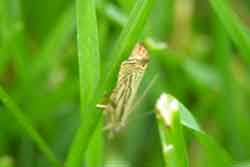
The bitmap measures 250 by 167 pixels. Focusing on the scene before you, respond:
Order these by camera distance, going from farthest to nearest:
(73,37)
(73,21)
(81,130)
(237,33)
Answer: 1. (73,37)
2. (73,21)
3. (237,33)
4. (81,130)

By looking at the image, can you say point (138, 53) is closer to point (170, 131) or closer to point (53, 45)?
point (170, 131)

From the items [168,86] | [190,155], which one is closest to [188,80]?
[168,86]

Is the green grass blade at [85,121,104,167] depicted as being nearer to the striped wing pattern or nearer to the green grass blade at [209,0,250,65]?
the striped wing pattern

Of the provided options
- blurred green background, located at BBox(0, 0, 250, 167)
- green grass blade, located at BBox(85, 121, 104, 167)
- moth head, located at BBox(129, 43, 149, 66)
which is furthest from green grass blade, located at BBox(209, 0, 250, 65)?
green grass blade, located at BBox(85, 121, 104, 167)

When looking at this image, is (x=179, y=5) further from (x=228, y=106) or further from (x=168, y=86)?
(x=228, y=106)

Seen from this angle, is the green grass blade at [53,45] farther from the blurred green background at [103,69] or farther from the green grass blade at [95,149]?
the green grass blade at [95,149]

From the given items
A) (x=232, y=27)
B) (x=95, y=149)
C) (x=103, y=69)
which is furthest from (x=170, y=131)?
(x=103, y=69)
